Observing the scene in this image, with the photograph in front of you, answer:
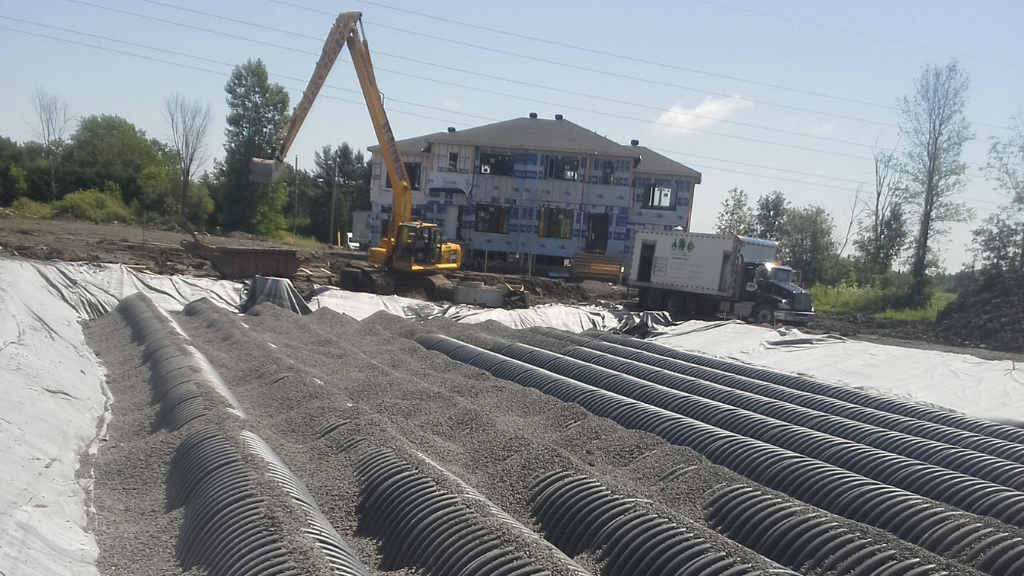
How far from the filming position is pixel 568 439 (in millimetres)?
7699

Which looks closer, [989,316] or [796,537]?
[796,537]

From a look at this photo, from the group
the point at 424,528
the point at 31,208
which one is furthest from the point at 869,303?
the point at 31,208

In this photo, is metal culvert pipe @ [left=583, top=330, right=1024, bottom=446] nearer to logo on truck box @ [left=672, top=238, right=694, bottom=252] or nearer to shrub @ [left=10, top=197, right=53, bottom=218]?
logo on truck box @ [left=672, top=238, right=694, bottom=252]

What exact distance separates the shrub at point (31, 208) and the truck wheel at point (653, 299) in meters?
31.7

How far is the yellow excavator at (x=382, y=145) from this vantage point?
21875mm

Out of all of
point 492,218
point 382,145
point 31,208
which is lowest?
point 31,208

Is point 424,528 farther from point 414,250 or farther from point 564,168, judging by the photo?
point 564,168

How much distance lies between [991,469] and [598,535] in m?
4.23

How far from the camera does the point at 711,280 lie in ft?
78.4

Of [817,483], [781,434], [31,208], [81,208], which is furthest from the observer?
[81,208]

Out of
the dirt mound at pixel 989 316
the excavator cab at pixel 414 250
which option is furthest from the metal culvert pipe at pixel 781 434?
the dirt mound at pixel 989 316

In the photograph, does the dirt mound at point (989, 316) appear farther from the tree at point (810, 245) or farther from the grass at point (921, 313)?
the tree at point (810, 245)

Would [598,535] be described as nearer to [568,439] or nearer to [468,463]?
[468,463]

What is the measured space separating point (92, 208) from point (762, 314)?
35.9 metres
